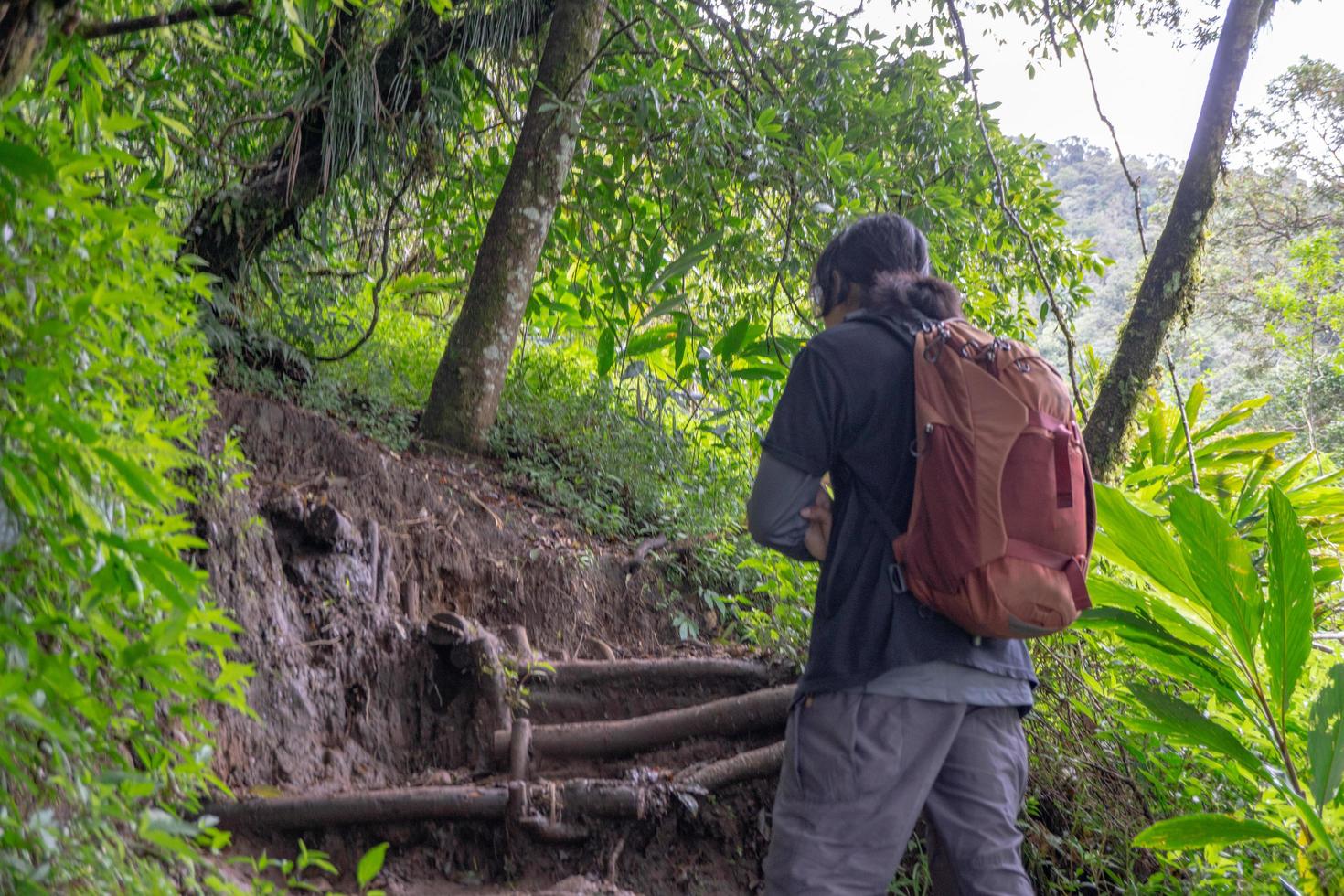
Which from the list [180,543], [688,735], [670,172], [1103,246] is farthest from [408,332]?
[1103,246]

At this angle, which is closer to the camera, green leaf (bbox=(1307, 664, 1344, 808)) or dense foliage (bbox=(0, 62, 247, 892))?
dense foliage (bbox=(0, 62, 247, 892))

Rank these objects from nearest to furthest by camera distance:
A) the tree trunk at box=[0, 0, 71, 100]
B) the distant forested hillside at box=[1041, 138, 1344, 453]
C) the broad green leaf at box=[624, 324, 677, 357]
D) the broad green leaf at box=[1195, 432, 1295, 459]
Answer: the tree trunk at box=[0, 0, 71, 100]
the broad green leaf at box=[624, 324, 677, 357]
the broad green leaf at box=[1195, 432, 1295, 459]
the distant forested hillside at box=[1041, 138, 1344, 453]

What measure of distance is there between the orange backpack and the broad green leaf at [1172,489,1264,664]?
2.16ft

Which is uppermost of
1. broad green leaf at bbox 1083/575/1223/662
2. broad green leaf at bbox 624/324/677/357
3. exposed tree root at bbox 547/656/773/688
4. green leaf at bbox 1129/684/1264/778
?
broad green leaf at bbox 624/324/677/357

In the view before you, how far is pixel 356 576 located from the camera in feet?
15.2

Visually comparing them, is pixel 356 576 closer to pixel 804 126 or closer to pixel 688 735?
pixel 688 735

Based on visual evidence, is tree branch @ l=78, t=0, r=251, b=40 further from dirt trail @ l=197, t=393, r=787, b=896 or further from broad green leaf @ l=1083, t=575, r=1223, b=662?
broad green leaf @ l=1083, t=575, r=1223, b=662

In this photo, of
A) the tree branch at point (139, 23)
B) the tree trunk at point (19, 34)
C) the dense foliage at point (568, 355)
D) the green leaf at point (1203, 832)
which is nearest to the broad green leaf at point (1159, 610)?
the dense foliage at point (568, 355)

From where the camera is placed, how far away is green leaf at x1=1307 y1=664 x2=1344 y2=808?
2807 millimetres

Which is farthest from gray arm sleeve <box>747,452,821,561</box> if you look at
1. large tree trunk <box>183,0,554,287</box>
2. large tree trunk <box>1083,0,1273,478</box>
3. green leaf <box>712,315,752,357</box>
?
large tree trunk <box>183,0,554,287</box>

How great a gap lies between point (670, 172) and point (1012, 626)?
12.7ft

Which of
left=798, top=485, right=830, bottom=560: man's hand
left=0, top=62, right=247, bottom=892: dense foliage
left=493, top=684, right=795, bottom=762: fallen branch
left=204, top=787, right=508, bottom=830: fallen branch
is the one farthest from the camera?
left=493, top=684, right=795, bottom=762: fallen branch

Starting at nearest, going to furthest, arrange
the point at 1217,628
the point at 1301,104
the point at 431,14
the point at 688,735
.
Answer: the point at 1217,628
the point at 688,735
the point at 431,14
the point at 1301,104

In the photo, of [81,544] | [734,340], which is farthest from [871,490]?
[734,340]
